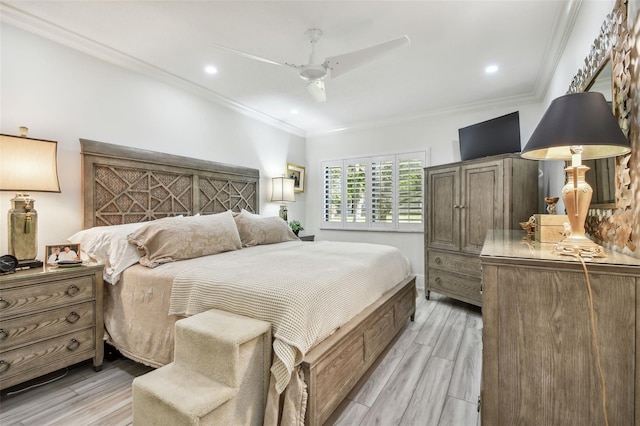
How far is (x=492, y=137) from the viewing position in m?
3.65

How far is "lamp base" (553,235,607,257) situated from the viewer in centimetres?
117

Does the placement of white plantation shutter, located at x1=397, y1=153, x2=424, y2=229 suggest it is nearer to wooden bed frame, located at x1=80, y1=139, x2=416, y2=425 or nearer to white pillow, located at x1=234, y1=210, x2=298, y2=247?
wooden bed frame, located at x1=80, y1=139, x2=416, y2=425

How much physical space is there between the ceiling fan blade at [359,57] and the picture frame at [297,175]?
2834 mm

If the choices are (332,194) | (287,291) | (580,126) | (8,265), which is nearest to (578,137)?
(580,126)

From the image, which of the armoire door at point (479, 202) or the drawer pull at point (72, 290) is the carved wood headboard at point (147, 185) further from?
the armoire door at point (479, 202)

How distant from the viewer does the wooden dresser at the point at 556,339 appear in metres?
1.05

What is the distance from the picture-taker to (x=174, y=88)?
11.2 feet

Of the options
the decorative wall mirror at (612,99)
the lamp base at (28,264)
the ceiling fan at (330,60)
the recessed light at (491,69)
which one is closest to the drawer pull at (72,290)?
the lamp base at (28,264)

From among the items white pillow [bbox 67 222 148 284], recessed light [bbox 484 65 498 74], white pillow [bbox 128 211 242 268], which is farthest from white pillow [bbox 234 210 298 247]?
recessed light [bbox 484 65 498 74]

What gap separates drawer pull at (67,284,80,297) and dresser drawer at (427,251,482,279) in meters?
3.66

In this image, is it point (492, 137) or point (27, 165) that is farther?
point (492, 137)

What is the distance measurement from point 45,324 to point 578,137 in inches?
123

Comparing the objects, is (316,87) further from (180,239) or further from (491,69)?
(491,69)

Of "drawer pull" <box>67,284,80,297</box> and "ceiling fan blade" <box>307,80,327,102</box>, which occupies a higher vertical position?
"ceiling fan blade" <box>307,80,327,102</box>
